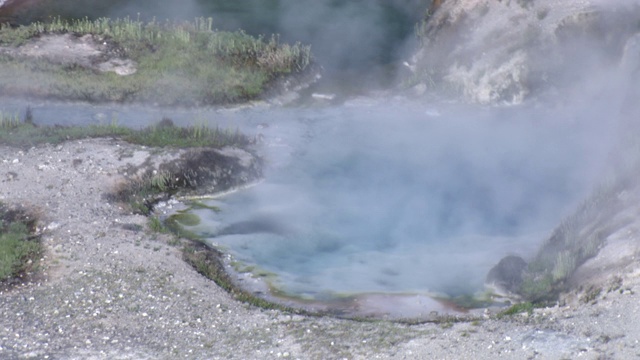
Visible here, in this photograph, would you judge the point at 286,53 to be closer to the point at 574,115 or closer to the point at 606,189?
the point at 574,115

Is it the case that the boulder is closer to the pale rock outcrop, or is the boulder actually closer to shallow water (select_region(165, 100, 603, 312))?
shallow water (select_region(165, 100, 603, 312))

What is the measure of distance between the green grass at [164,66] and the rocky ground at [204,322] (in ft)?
31.3

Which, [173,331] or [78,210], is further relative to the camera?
[78,210]

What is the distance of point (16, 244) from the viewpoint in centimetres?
1819

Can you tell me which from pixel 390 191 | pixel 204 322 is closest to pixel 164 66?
pixel 390 191

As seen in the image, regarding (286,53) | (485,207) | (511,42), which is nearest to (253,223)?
(485,207)

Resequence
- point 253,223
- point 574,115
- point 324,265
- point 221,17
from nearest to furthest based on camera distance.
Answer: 1. point 324,265
2. point 253,223
3. point 574,115
4. point 221,17

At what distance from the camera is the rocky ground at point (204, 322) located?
14.6 m

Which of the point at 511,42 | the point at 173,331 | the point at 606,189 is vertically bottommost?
the point at 173,331

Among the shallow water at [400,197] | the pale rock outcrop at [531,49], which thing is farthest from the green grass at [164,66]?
the pale rock outcrop at [531,49]

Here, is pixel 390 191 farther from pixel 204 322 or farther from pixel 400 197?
pixel 204 322

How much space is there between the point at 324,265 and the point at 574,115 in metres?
Result: 10.8

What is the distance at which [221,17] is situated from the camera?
34750mm

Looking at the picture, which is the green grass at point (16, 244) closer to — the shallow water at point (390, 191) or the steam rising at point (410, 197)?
the shallow water at point (390, 191)
